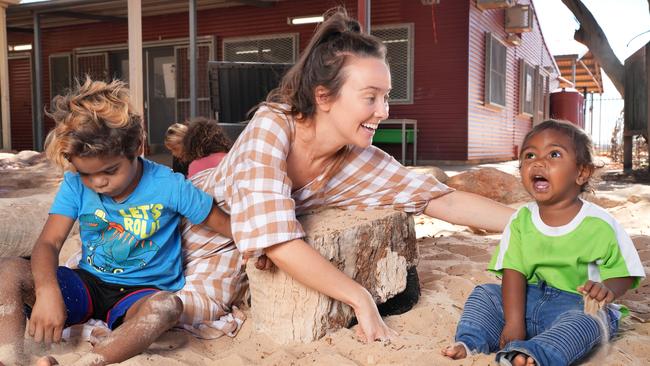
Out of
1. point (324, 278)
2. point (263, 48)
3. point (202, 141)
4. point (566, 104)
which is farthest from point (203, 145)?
point (566, 104)

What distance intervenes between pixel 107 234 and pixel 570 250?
5.55 feet

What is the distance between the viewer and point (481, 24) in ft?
41.7

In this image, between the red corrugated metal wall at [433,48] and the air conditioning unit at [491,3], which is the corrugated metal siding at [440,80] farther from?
the air conditioning unit at [491,3]

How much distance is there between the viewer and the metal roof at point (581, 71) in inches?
920

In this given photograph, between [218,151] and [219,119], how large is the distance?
2890mm

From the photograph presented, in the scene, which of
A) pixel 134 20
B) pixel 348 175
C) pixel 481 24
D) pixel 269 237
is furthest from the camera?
pixel 481 24

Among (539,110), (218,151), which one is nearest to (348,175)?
(218,151)

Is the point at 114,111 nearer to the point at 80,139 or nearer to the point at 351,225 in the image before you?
the point at 80,139

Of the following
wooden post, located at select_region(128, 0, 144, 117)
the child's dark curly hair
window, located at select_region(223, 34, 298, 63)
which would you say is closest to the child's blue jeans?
the child's dark curly hair

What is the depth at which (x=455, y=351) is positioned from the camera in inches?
75.8

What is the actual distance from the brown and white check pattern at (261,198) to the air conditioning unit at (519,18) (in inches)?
514

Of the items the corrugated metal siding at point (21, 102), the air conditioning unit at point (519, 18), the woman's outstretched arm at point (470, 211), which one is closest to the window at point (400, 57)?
the air conditioning unit at point (519, 18)

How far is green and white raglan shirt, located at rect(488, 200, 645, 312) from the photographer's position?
6.48 ft

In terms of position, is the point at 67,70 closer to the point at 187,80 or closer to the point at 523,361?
the point at 187,80
